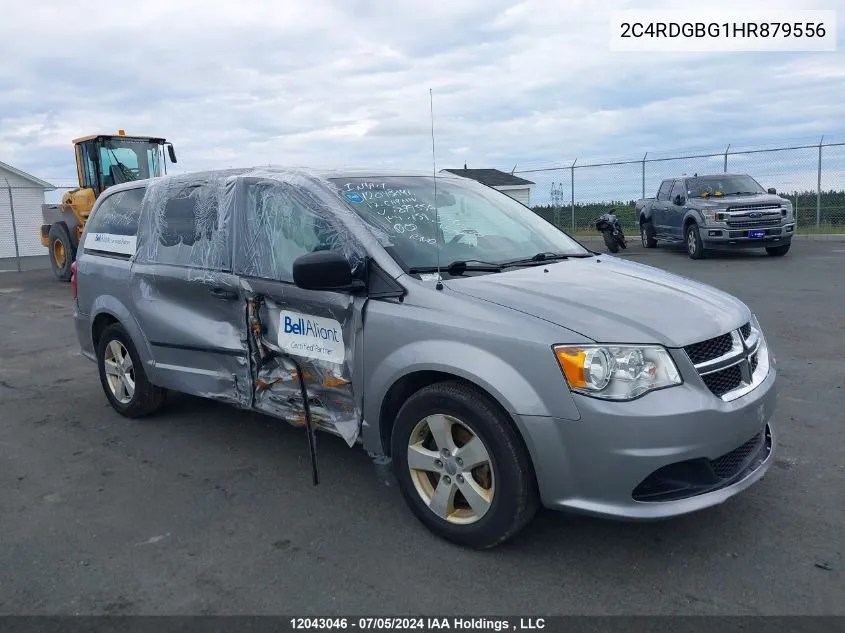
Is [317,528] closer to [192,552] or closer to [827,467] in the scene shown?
[192,552]

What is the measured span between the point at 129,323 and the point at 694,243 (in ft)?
45.0

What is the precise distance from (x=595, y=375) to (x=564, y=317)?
29 cm

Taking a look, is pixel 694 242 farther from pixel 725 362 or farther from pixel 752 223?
pixel 725 362

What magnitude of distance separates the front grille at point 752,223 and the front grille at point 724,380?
13163 mm

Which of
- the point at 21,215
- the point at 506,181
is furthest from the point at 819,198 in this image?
the point at 21,215

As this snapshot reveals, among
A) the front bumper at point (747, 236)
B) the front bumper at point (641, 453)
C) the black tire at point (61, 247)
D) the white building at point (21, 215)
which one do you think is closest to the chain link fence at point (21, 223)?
the white building at point (21, 215)

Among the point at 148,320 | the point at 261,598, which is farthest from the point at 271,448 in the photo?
the point at 261,598

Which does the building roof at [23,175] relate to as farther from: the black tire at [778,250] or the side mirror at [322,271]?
the side mirror at [322,271]

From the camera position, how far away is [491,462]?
124 inches

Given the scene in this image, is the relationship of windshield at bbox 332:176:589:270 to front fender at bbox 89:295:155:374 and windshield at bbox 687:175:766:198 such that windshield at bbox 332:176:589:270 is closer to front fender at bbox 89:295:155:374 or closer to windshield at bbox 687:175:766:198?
front fender at bbox 89:295:155:374

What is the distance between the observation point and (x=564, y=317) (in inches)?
122

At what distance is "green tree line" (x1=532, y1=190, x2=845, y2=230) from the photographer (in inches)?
816

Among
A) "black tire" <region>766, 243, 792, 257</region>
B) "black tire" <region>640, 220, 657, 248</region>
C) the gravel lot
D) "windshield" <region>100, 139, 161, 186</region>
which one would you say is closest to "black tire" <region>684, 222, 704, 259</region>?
"black tire" <region>766, 243, 792, 257</region>

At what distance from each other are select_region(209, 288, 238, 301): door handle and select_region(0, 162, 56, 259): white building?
29.8m
